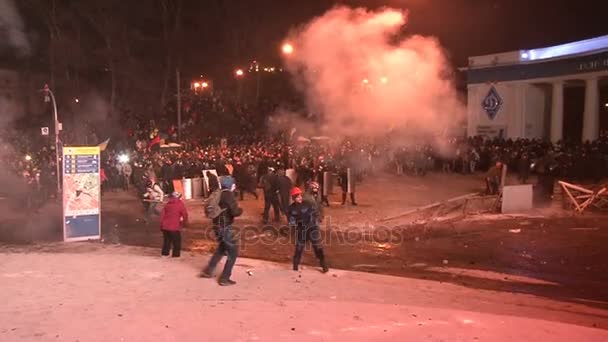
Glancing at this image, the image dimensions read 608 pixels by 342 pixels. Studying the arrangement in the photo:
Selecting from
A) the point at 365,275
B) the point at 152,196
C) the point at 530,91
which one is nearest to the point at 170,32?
the point at 530,91

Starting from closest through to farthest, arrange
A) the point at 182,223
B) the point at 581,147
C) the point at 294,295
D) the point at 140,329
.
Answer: the point at 140,329 → the point at 294,295 → the point at 182,223 → the point at 581,147

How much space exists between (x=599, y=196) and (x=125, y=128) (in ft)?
72.3

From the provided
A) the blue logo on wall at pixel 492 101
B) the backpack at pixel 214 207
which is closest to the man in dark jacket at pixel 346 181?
the backpack at pixel 214 207

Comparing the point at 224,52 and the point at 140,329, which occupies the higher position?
the point at 224,52

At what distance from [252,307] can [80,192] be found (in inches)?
257

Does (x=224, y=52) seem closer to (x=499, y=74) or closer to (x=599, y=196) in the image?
(x=499, y=74)

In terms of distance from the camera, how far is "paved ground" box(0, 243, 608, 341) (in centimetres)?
636

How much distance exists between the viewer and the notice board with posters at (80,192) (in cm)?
1215

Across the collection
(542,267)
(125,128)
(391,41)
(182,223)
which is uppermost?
(391,41)

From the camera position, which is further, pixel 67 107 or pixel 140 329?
pixel 67 107

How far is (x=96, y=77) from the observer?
40625mm

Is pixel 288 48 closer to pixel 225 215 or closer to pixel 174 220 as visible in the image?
pixel 174 220

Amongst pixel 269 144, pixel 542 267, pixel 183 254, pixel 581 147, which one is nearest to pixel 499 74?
pixel 581 147
